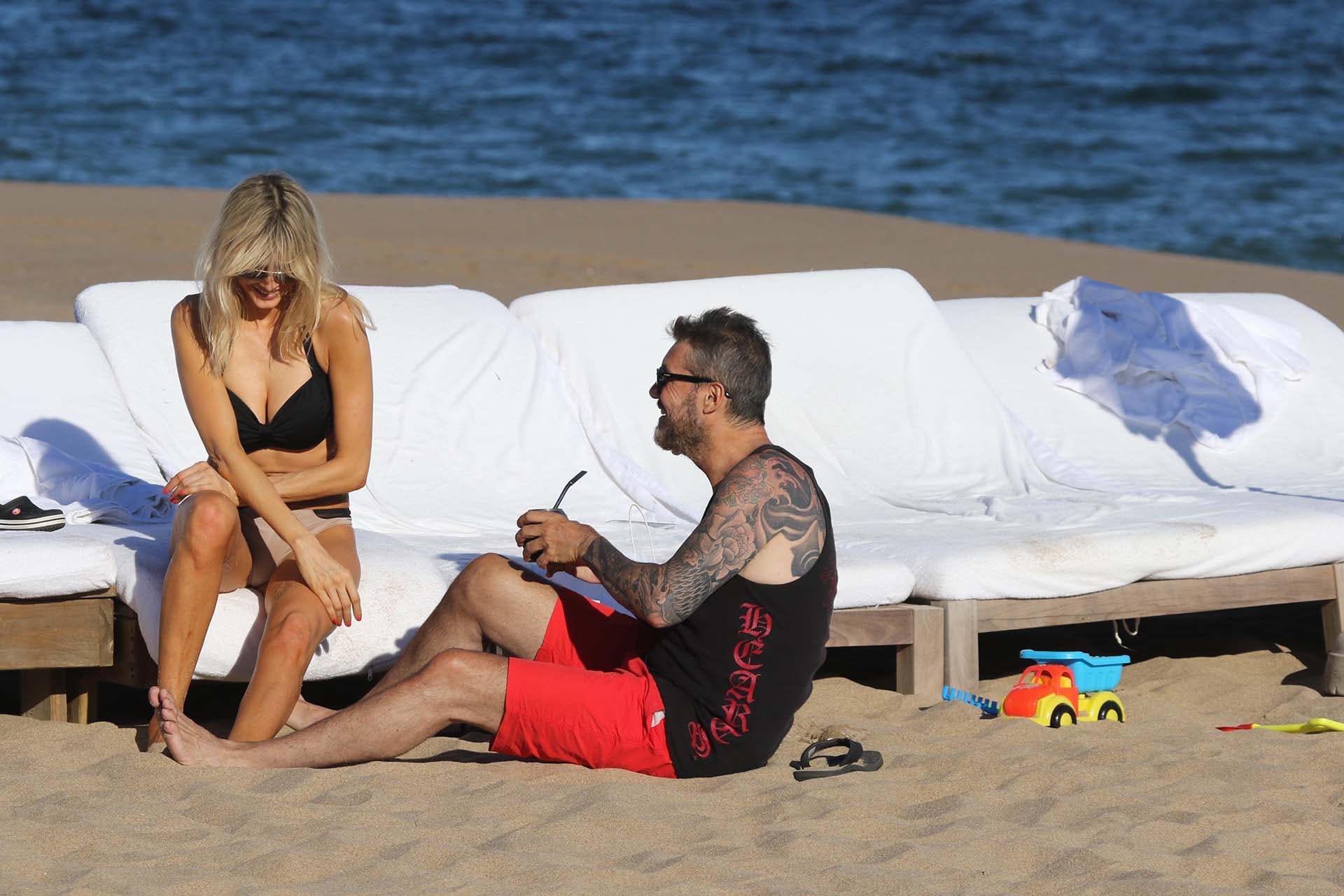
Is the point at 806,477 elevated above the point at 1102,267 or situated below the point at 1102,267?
below

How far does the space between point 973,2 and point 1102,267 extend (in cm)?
2347

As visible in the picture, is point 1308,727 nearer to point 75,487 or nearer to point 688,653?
point 688,653

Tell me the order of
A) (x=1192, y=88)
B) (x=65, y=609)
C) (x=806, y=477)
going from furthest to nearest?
1. (x=1192, y=88)
2. (x=65, y=609)
3. (x=806, y=477)

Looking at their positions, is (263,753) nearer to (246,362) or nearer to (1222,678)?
(246,362)

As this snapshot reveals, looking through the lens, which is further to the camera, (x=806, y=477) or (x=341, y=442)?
(x=341, y=442)

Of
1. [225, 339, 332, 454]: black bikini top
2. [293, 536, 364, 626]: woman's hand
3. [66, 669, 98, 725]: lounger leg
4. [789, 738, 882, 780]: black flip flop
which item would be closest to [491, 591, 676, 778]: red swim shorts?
[789, 738, 882, 780]: black flip flop

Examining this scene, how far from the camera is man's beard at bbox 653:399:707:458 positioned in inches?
130

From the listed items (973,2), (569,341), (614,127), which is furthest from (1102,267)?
(973,2)

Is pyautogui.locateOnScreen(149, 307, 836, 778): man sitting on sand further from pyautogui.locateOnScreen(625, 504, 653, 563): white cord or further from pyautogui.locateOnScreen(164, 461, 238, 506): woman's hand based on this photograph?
pyautogui.locateOnScreen(625, 504, 653, 563): white cord

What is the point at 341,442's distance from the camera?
381 centimetres

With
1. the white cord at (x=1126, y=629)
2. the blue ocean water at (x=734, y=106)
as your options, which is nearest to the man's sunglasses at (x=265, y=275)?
the white cord at (x=1126, y=629)

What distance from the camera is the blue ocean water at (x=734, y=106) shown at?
18.3m

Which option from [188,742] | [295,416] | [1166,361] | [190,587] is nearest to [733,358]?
[295,416]

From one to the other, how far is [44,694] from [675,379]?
5.70 feet
